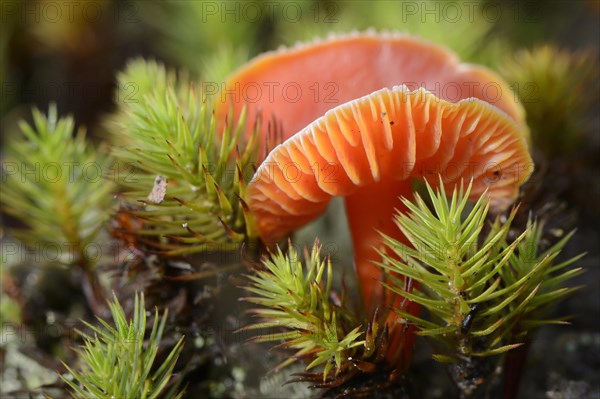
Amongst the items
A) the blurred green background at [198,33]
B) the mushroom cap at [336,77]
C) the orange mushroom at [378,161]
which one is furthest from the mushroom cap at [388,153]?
the blurred green background at [198,33]

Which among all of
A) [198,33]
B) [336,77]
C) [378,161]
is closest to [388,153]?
[378,161]

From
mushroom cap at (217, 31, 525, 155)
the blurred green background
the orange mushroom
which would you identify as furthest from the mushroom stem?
the blurred green background

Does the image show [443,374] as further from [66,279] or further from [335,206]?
[66,279]

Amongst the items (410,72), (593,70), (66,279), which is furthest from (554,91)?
(66,279)

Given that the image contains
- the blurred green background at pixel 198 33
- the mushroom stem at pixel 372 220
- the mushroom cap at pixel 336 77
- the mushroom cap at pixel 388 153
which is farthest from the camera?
Result: the blurred green background at pixel 198 33

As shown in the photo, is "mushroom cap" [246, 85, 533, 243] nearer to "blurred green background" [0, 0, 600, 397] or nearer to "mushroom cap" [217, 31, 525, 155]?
"mushroom cap" [217, 31, 525, 155]

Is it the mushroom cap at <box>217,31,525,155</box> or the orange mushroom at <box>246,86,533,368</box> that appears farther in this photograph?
the mushroom cap at <box>217,31,525,155</box>

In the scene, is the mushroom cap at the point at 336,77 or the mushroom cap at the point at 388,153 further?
the mushroom cap at the point at 336,77

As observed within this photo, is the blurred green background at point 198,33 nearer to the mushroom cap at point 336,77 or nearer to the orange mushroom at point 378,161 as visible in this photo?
the mushroom cap at point 336,77
